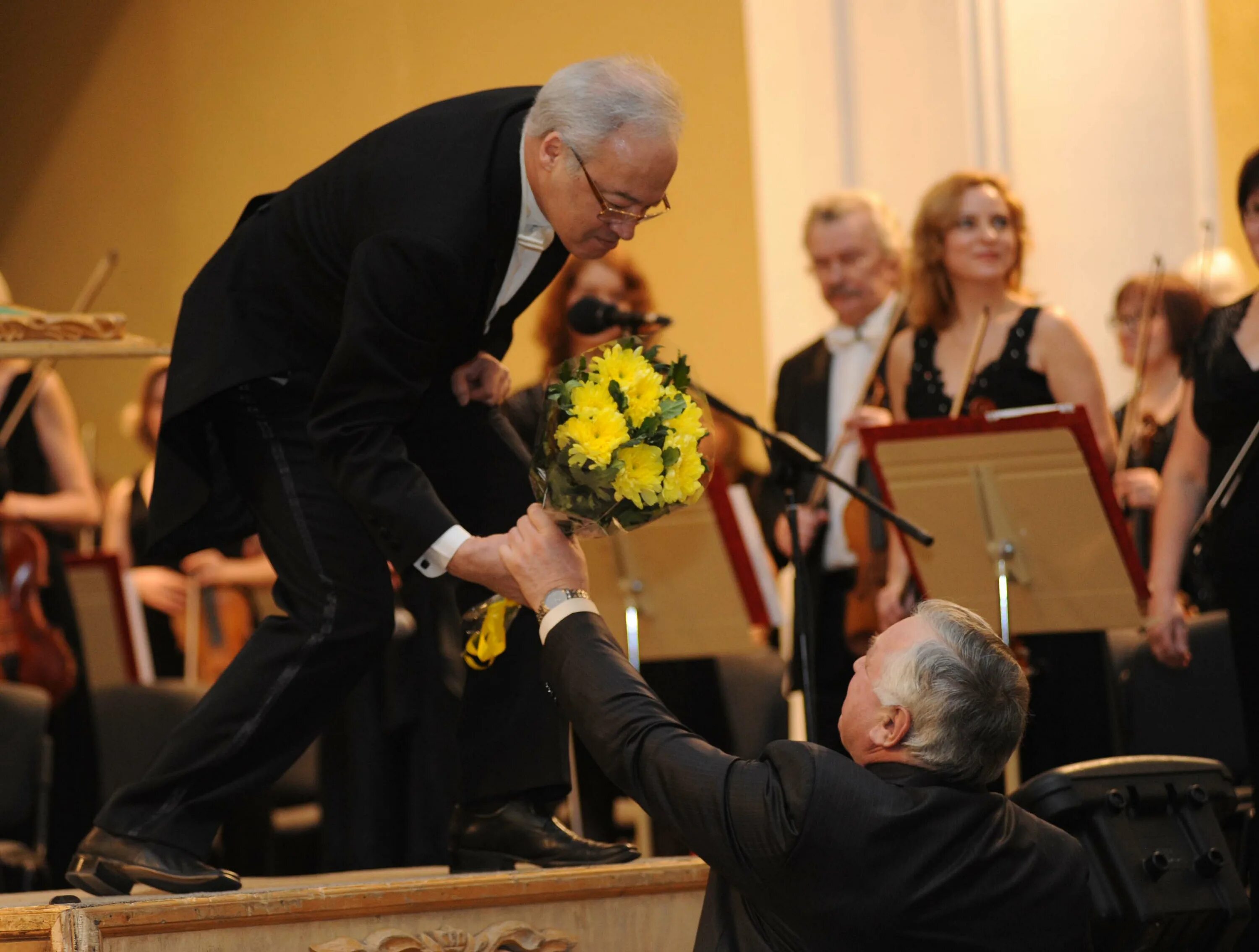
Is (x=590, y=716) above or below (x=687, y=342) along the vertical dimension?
below

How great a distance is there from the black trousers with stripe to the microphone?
0.58 m

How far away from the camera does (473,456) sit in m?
2.61

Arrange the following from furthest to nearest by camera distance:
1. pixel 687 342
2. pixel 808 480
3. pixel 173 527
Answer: pixel 687 342, pixel 808 480, pixel 173 527

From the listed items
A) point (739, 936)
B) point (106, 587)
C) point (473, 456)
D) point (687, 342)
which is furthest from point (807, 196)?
point (739, 936)

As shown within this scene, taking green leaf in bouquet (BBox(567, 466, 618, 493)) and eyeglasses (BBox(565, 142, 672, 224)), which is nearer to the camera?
green leaf in bouquet (BBox(567, 466, 618, 493))

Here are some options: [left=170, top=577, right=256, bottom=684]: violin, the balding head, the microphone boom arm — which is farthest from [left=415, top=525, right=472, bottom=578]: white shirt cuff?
[left=170, top=577, right=256, bottom=684]: violin

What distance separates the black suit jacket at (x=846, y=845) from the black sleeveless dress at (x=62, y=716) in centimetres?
240

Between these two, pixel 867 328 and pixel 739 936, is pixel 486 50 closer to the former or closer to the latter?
pixel 867 328

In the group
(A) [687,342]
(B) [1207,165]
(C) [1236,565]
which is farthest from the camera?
(A) [687,342]

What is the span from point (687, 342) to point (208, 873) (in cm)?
419

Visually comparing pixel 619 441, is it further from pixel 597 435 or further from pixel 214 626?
pixel 214 626

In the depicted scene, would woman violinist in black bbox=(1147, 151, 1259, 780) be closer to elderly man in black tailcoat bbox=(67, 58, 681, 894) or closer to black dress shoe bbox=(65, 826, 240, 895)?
elderly man in black tailcoat bbox=(67, 58, 681, 894)

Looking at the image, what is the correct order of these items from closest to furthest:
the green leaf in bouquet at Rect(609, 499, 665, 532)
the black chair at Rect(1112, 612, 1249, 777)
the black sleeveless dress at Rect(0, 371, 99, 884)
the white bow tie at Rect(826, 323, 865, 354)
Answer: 1. the green leaf in bouquet at Rect(609, 499, 665, 532)
2. the black chair at Rect(1112, 612, 1249, 777)
3. the black sleeveless dress at Rect(0, 371, 99, 884)
4. the white bow tie at Rect(826, 323, 865, 354)

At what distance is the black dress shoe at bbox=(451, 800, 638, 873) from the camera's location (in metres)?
2.58
